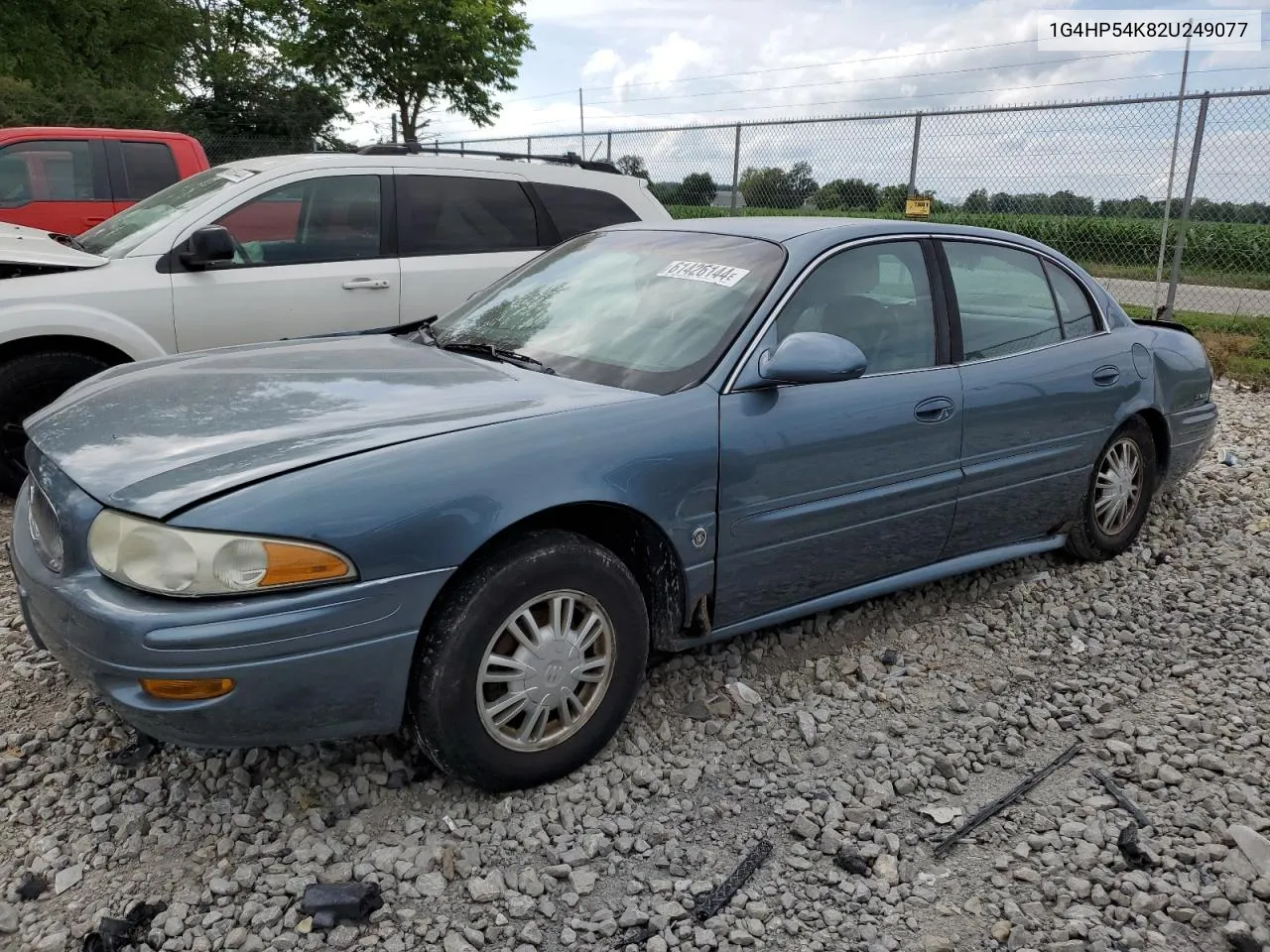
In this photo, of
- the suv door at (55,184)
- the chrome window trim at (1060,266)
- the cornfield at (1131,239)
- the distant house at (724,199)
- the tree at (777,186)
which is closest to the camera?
the chrome window trim at (1060,266)

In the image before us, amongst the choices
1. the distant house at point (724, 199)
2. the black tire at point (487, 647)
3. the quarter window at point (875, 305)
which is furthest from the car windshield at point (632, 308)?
the distant house at point (724, 199)

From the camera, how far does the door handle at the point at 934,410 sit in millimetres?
3539

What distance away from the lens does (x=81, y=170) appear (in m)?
8.73

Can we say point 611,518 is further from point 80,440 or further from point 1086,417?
point 1086,417

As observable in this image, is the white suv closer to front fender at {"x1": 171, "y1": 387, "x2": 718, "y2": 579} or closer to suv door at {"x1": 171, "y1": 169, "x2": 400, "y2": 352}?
suv door at {"x1": 171, "y1": 169, "x2": 400, "y2": 352}

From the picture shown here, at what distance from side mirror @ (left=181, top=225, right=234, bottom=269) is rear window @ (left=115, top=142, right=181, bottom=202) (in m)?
4.09

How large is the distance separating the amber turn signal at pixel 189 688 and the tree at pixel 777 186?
392 inches

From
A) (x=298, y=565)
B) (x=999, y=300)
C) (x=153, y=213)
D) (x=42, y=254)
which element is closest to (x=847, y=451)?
(x=999, y=300)

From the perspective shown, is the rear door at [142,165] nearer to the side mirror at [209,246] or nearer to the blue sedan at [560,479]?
the side mirror at [209,246]

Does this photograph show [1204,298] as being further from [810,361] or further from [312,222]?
[810,361]

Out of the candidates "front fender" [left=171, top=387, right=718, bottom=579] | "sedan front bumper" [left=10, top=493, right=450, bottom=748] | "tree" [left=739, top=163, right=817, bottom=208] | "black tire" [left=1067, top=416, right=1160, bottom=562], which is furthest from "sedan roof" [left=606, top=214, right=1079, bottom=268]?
"tree" [left=739, top=163, right=817, bottom=208]

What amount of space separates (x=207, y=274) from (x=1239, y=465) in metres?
6.16

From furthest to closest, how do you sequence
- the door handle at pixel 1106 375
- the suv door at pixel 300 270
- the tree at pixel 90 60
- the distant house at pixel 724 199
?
1. the tree at pixel 90 60
2. the distant house at pixel 724 199
3. the suv door at pixel 300 270
4. the door handle at pixel 1106 375

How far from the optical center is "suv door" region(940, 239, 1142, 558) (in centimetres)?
381
